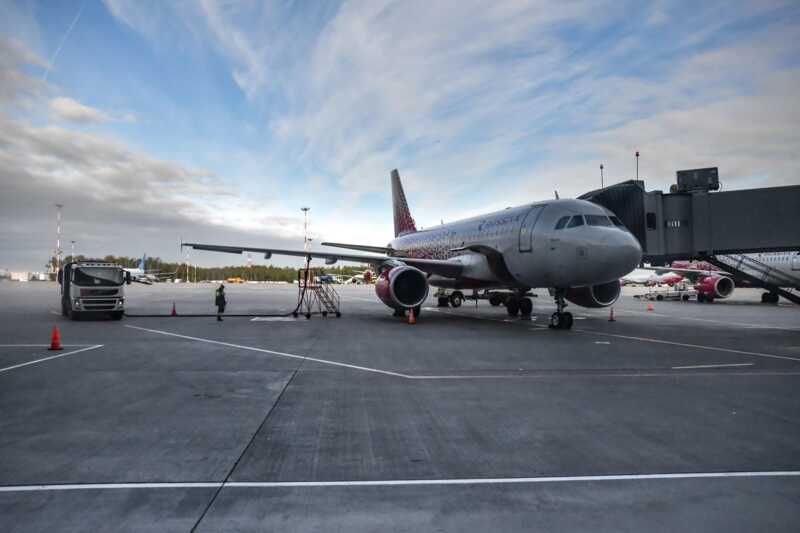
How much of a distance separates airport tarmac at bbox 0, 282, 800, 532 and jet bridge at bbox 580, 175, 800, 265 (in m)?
5.70

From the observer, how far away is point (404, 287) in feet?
58.0

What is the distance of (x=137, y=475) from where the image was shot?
156 inches

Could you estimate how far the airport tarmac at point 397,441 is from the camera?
3350 millimetres

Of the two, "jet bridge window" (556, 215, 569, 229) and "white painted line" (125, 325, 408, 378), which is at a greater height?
"jet bridge window" (556, 215, 569, 229)

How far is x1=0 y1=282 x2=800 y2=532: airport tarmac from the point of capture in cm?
335

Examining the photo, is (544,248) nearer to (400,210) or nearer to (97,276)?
(97,276)

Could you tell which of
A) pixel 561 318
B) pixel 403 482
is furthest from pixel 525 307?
pixel 403 482

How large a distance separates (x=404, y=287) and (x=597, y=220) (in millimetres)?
6874

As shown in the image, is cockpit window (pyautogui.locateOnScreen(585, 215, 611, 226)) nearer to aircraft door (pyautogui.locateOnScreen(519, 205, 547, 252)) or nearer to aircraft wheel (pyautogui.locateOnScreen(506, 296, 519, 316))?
aircraft door (pyautogui.locateOnScreen(519, 205, 547, 252))

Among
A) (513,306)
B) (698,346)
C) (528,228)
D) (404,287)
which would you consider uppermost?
(528,228)

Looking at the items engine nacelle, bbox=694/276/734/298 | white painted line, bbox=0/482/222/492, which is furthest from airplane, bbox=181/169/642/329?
engine nacelle, bbox=694/276/734/298

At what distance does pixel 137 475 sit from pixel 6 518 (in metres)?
0.88

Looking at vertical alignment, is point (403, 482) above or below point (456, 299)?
below

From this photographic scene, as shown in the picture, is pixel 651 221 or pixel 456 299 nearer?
pixel 651 221
